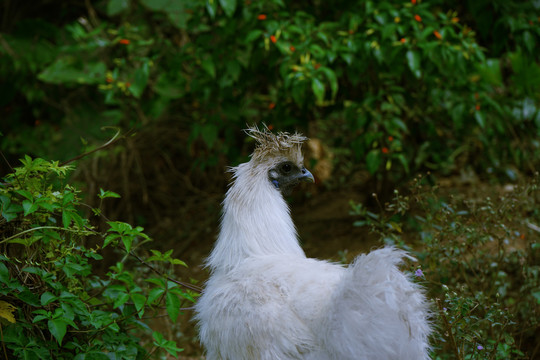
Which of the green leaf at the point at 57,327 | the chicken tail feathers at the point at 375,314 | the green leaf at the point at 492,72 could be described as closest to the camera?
the chicken tail feathers at the point at 375,314

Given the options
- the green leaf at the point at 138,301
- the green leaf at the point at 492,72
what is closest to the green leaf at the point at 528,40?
the green leaf at the point at 492,72

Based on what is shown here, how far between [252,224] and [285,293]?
54 cm

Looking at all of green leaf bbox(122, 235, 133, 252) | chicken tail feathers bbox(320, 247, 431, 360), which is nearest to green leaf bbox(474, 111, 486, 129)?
chicken tail feathers bbox(320, 247, 431, 360)

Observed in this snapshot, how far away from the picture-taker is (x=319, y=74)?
440 centimetres

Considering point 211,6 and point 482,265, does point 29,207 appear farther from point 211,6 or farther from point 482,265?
point 482,265

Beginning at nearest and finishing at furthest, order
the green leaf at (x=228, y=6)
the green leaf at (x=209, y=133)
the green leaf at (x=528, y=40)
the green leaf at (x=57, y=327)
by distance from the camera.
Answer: the green leaf at (x=57, y=327) → the green leaf at (x=228, y=6) → the green leaf at (x=528, y=40) → the green leaf at (x=209, y=133)

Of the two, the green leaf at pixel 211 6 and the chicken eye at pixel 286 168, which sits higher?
the green leaf at pixel 211 6

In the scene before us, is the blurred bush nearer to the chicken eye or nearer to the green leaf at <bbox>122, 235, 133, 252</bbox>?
the chicken eye

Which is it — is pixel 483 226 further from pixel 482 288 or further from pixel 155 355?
pixel 155 355

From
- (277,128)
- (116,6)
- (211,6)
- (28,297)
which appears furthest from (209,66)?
(28,297)

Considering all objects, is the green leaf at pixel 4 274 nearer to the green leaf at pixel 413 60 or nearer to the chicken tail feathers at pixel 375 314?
the chicken tail feathers at pixel 375 314

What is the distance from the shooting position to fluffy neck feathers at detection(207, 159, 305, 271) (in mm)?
3004

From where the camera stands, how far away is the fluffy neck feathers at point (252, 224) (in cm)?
300

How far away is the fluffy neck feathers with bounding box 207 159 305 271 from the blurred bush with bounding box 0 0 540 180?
4.73 feet
